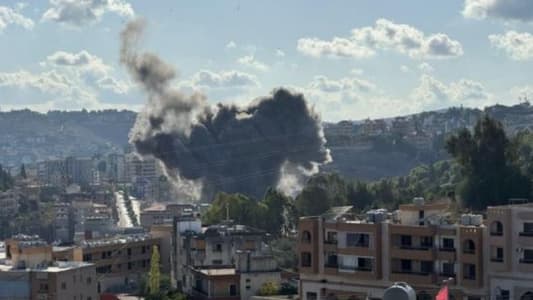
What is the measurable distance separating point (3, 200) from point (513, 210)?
12374 cm

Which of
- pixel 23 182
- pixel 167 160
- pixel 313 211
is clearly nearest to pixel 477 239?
pixel 313 211

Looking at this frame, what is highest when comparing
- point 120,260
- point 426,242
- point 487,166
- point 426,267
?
point 487,166

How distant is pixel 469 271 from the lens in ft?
135

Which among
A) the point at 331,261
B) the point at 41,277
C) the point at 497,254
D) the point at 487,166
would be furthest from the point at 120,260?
the point at 497,254

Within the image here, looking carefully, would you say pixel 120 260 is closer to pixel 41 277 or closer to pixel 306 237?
pixel 41 277

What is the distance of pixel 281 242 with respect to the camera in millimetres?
73938

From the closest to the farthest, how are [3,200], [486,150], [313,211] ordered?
1. [486,150]
2. [313,211]
3. [3,200]

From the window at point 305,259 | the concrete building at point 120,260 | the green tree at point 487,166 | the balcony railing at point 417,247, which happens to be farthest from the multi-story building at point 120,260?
the balcony railing at point 417,247

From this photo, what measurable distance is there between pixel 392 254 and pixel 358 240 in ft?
5.00

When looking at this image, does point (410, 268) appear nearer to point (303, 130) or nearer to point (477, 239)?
point (477, 239)

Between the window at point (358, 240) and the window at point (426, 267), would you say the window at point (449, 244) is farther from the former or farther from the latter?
the window at point (358, 240)

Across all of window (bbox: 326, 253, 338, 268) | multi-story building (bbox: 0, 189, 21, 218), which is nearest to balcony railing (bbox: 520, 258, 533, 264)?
window (bbox: 326, 253, 338, 268)

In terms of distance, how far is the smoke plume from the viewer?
130 metres

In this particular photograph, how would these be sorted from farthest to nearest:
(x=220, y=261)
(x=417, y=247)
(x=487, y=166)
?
(x=487, y=166) < (x=220, y=261) < (x=417, y=247)
